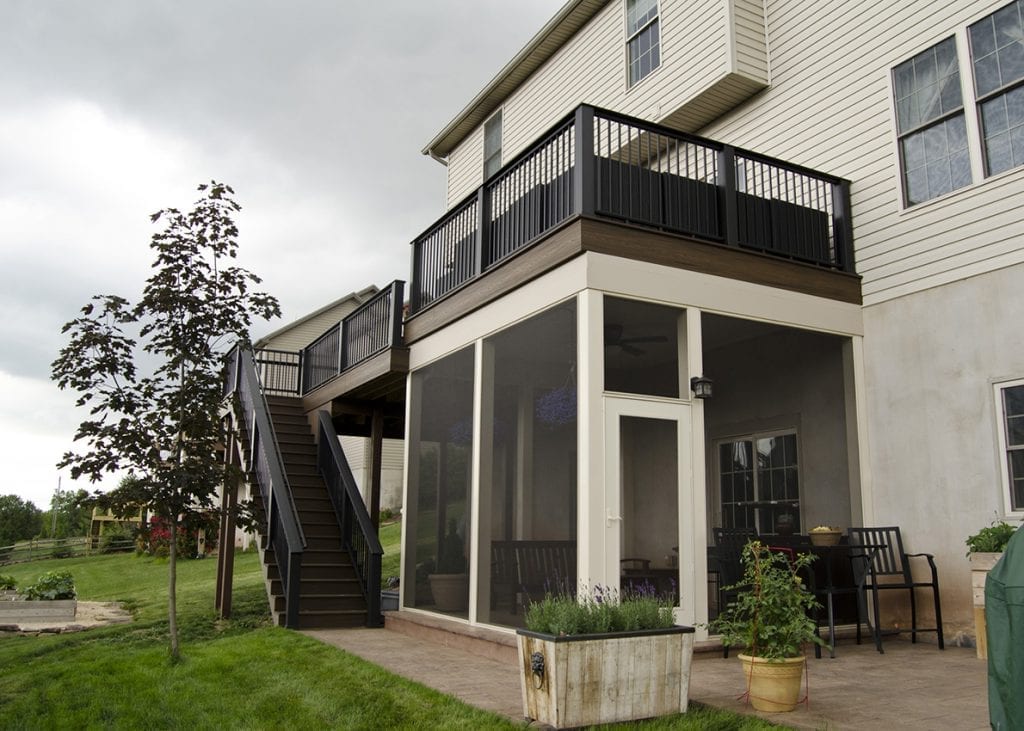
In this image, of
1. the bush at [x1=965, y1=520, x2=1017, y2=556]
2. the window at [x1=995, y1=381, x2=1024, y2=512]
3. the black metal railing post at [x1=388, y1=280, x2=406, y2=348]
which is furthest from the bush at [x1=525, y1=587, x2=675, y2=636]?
the black metal railing post at [x1=388, y1=280, x2=406, y2=348]

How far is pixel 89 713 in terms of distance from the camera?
18.0 feet

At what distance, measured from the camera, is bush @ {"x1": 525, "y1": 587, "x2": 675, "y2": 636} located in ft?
14.1

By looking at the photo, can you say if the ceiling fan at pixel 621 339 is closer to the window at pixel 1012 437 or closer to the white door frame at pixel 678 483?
the white door frame at pixel 678 483

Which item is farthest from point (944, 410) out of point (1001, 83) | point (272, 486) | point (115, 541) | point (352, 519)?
point (115, 541)

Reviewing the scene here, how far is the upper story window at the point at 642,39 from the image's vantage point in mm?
10445

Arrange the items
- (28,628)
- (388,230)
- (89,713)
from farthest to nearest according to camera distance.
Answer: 1. (388,230)
2. (28,628)
3. (89,713)

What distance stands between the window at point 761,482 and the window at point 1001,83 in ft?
10.8

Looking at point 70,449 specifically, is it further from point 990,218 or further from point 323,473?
point 990,218

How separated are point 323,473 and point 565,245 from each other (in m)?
6.38

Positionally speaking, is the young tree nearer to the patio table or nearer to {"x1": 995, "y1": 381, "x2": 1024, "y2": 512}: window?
the patio table

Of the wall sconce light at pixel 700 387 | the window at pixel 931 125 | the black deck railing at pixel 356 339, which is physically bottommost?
the wall sconce light at pixel 700 387

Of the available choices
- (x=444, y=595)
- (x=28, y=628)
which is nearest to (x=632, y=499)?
(x=444, y=595)

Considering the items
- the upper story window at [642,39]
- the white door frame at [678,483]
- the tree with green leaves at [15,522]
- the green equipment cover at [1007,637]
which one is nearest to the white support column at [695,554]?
the white door frame at [678,483]

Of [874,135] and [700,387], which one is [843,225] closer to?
[874,135]
